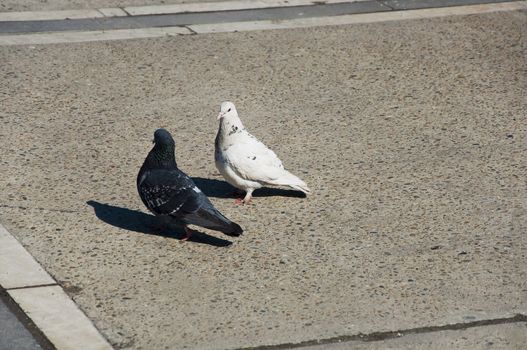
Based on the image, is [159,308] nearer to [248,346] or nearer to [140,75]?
[248,346]

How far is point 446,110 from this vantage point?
910cm

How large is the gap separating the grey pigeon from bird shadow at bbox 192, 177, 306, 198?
2.44 feet

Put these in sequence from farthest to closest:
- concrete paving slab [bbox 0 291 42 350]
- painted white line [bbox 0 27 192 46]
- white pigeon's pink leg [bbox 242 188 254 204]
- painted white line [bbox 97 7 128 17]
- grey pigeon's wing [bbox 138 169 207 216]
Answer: painted white line [bbox 97 7 128 17], painted white line [bbox 0 27 192 46], white pigeon's pink leg [bbox 242 188 254 204], grey pigeon's wing [bbox 138 169 207 216], concrete paving slab [bbox 0 291 42 350]

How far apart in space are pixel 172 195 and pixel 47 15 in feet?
16.5

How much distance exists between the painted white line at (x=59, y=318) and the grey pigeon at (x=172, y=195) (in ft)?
2.92

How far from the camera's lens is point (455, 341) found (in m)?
5.67

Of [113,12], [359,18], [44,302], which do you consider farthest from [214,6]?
[44,302]

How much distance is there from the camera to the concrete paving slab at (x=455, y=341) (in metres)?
5.61

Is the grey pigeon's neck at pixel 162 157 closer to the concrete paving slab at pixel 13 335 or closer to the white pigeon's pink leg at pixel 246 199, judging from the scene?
the white pigeon's pink leg at pixel 246 199

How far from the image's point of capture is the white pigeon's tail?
7215 mm

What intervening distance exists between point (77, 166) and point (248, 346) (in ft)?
9.12

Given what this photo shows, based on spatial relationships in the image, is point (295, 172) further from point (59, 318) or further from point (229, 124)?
point (59, 318)

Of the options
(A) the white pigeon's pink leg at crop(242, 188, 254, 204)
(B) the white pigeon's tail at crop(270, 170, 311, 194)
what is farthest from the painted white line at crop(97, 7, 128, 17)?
(B) the white pigeon's tail at crop(270, 170, 311, 194)

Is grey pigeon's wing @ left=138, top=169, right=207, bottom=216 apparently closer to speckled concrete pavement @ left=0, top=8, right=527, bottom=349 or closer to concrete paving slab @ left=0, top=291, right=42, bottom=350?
speckled concrete pavement @ left=0, top=8, right=527, bottom=349
